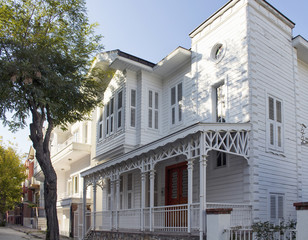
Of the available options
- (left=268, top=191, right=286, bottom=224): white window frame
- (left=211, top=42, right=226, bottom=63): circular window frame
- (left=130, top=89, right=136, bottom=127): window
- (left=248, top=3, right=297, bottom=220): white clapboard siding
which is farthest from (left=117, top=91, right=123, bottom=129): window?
(left=268, top=191, right=286, bottom=224): white window frame

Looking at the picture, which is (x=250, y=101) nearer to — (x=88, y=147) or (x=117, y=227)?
(x=117, y=227)

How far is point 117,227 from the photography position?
52.2 feet

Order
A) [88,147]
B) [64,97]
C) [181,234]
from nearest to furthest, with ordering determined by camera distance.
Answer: [181,234] → [64,97] → [88,147]

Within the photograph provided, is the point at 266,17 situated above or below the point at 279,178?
above

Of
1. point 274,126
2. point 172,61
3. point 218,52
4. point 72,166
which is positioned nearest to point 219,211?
point 274,126

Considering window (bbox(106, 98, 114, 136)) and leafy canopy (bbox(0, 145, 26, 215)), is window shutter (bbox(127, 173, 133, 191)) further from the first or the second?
leafy canopy (bbox(0, 145, 26, 215))

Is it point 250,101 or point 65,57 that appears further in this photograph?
point 65,57

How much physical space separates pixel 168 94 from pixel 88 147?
28.2ft

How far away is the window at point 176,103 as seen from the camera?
17.6 m

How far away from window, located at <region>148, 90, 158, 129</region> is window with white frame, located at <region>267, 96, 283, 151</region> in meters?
6.50

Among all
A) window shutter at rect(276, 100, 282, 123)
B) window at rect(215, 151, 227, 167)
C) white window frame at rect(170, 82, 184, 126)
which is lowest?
window at rect(215, 151, 227, 167)

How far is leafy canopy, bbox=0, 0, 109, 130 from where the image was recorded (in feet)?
54.4

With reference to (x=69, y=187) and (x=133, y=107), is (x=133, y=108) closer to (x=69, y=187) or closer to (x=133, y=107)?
(x=133, y=107)

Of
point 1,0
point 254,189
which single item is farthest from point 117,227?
point 1,0
